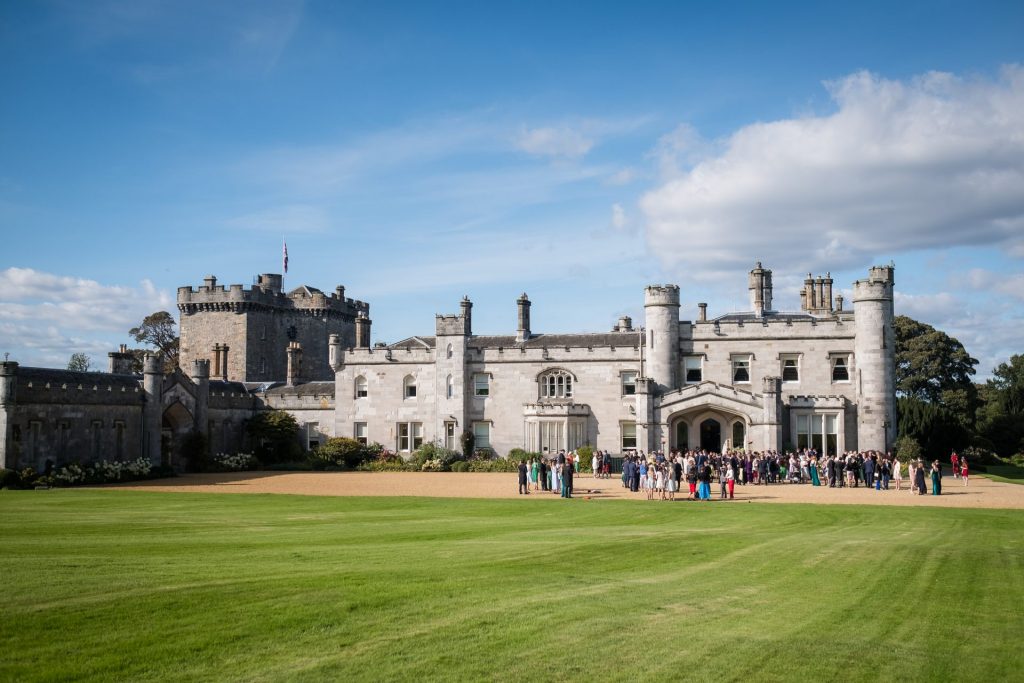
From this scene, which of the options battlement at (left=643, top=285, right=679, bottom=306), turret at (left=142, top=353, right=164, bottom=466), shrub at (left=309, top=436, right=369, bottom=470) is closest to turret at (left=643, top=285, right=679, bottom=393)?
battlement at (left=643, top=285, right=679, bottom=306)

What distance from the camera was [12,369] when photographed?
35.6 metres

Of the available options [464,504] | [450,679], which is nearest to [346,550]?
[450,679]

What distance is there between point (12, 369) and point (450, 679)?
32383 millimetres

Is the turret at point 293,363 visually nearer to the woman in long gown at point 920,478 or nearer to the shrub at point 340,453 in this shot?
the shrub at point 340,453

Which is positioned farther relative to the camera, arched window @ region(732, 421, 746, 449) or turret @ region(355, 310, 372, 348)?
turret @ region(355, 310, 372, 348)

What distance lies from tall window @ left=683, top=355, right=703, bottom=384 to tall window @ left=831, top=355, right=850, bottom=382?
6607 mm

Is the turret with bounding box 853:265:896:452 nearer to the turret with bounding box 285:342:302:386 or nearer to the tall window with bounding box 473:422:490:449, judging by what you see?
the tall window with bounding box 473:422:490:449

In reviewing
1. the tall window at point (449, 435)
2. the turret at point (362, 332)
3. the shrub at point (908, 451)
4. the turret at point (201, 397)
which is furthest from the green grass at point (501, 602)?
the turret at point (362, 332)

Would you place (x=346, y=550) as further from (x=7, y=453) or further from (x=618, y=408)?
(x=618, y=408)

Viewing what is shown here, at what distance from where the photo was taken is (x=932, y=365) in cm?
6606

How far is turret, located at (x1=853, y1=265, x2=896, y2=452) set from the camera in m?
44.5

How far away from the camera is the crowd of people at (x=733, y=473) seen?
30062 mm

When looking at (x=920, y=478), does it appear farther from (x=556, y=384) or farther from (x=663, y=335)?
(x=556, y=384)

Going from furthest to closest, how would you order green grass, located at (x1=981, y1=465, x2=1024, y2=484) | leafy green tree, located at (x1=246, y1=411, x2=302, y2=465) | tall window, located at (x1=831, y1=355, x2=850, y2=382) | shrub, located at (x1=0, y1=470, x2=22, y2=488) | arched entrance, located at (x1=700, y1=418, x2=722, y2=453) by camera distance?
1. leafy green tree, located at (x1=246, y1=411, x2=302, y2=465)
2. tall window, located at (x1=831, y1=355, x2=850, y2=382)
3. arched entrance, located at (x1=700, y1=418, x2=722, y2=453)
4. green grass, located at (x1=981, y1=465, x2=1024, y2=484)
5. shrub, located at (x1=0, y1=470, x2=22, y2=488)
